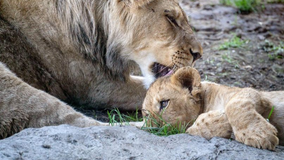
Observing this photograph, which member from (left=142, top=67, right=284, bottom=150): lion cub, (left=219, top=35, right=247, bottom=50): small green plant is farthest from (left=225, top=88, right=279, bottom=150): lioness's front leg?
(left=219, top=35, right=247, bottom=50): small green plant

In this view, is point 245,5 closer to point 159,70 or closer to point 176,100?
point 159,70

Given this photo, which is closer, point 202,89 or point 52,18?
point 202,89

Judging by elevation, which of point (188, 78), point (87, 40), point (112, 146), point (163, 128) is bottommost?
point (163, 128)

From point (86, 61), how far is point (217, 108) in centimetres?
138

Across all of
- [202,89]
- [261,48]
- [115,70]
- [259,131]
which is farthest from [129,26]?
A: [261,48]

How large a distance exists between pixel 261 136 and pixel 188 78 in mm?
876

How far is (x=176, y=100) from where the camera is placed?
3.08 meters

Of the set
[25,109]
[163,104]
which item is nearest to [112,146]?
[163,104]

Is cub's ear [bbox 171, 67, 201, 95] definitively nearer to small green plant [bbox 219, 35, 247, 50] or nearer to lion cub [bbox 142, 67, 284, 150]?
lion cub [bbox 142, 67, 284, 150]

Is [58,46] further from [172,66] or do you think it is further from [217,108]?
[217,108]

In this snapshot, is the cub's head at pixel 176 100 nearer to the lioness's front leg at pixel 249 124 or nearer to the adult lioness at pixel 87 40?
the lioness's front leg at pixel 249 124

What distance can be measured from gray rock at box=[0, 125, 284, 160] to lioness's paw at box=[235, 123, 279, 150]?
0.10 feet

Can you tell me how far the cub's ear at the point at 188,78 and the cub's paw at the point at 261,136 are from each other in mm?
715

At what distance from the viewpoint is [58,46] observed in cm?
380
